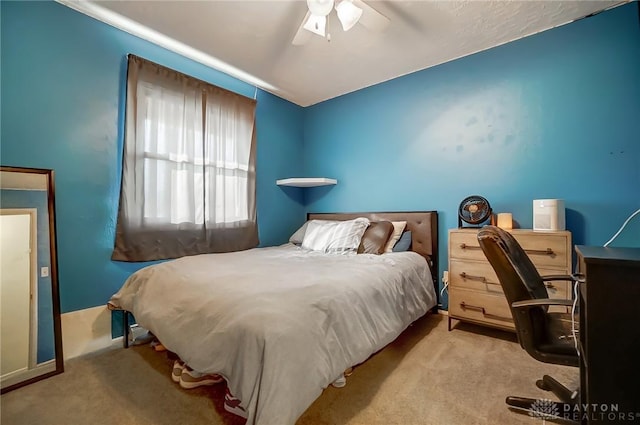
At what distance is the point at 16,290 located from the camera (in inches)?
64.9

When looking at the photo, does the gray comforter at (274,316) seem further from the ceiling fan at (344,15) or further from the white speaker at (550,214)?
the ceiling fan at (344,15)

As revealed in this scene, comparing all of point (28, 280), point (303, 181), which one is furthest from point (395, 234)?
point (28, 280)

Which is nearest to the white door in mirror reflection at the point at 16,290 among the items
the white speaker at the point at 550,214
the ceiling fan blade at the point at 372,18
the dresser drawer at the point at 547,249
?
the ceiling fan blade at the point at 372,18

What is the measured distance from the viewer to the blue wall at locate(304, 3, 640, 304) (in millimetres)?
1960

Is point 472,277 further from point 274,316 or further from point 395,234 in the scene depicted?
point 274,316

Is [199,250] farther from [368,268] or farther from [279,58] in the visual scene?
[279,58]

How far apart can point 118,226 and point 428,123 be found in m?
3.02

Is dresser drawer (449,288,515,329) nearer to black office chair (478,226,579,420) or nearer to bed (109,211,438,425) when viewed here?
bed (109,211,438,425)

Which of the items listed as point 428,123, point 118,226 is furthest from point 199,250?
point 428,123

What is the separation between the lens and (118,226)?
6.98 ft

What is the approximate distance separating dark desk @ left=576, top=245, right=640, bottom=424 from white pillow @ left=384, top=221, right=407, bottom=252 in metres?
1.75

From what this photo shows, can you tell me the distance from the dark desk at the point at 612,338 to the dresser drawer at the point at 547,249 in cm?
118

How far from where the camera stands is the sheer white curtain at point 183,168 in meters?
2.20

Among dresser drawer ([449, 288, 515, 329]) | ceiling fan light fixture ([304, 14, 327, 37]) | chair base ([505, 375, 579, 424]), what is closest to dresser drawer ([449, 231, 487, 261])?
dresser drawer ([449, 288, 515, 329])
